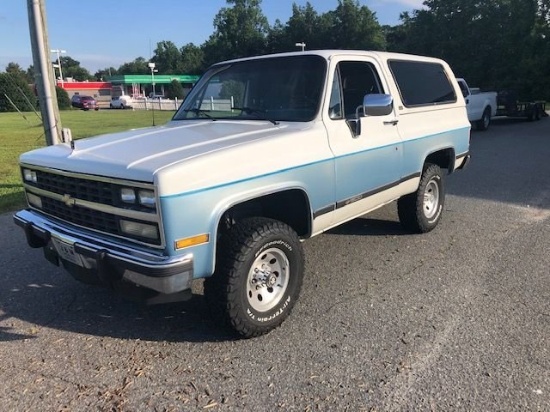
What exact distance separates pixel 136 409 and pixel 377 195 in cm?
283

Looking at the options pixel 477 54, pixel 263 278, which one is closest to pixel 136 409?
pixel 263 278

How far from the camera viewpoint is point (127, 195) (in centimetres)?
310

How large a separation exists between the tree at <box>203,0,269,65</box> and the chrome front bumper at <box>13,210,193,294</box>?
91792mm

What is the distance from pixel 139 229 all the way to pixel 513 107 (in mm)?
22655

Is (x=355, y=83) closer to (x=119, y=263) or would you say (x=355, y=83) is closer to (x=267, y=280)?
(x=267, y=280)

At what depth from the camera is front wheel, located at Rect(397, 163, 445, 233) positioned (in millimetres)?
5637

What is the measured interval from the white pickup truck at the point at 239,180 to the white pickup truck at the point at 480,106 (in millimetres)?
13791

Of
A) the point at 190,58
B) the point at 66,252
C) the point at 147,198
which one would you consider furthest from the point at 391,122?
the point at 190,58

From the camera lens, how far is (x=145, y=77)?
93.4 metres

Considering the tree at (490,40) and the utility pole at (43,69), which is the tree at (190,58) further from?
the utility pole at (43,69)

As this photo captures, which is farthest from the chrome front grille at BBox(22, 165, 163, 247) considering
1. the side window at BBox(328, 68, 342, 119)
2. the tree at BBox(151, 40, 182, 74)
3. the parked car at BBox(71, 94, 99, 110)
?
the tree at BBox(151, 40, 182, 74)

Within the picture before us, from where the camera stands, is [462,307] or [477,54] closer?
[462,307]

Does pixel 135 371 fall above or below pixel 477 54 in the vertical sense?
below

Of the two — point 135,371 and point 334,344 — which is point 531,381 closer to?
point 334,344
